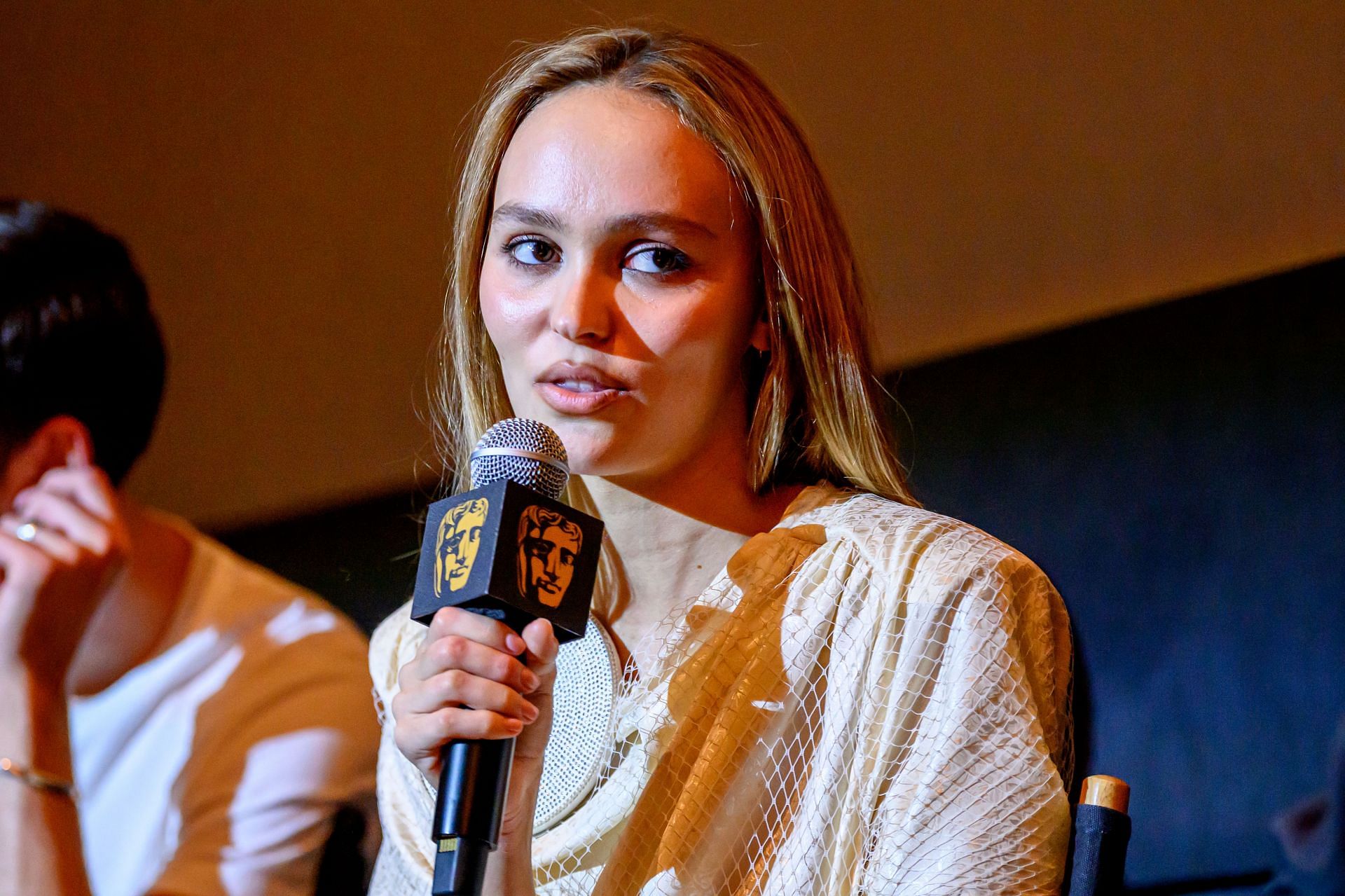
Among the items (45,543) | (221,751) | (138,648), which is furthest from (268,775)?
(45,543)

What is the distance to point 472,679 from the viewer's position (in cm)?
90

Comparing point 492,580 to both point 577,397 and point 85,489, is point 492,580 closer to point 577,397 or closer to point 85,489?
point 577,397

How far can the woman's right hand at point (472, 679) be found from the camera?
0.90 meters

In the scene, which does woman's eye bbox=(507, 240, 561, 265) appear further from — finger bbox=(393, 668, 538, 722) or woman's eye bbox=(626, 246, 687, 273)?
finger bbox=(393, 668, 538, 722)

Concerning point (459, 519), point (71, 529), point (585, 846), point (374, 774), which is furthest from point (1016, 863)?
point (71, 529)

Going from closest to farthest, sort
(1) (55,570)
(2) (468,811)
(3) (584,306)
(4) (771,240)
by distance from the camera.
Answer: (2) (468,811)
(1) (55,570)
(3) (584,306)
(4) (771,240)

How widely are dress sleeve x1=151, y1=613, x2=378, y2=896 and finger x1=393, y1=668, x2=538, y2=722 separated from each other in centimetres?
41

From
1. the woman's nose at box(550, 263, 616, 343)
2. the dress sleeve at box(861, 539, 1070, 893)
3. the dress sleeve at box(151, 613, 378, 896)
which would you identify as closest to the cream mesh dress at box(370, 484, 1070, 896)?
the dress sleeve at box(861, 539, 1070, 893)

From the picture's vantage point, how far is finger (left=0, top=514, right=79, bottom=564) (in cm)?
114

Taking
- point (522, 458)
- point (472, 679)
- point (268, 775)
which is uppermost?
A: point (522, 458)

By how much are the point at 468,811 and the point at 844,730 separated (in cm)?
47
